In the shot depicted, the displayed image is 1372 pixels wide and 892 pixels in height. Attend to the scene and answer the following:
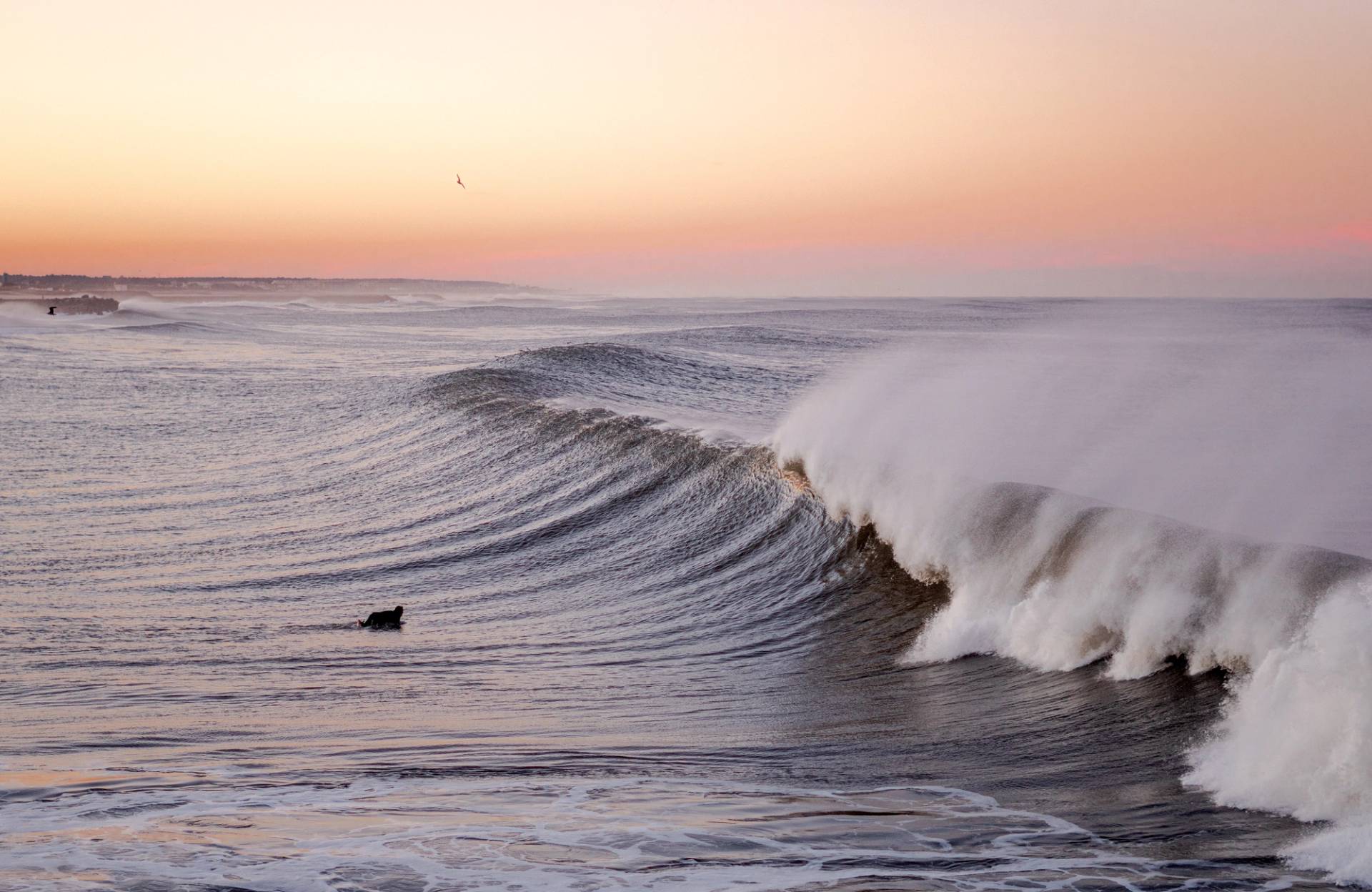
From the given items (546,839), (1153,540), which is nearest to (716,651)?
(1153,540)

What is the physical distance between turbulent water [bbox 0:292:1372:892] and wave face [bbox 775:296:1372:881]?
0.11 feet

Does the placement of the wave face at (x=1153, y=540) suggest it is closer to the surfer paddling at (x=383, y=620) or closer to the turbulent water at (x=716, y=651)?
the turbulent water at (x=716, y=651)

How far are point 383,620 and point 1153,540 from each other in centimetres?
559

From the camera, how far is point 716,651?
864 centimetres

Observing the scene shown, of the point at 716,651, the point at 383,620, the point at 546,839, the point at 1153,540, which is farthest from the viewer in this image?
the point at 383,620

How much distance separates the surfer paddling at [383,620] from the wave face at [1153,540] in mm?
3922

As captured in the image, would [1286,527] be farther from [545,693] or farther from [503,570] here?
[503,570]

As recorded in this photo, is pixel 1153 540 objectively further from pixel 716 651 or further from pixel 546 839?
pixel 546 839

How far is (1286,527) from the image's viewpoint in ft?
26.7

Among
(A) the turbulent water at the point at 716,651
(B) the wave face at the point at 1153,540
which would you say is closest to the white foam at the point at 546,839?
(A) the turbulent water at the point at 716,651

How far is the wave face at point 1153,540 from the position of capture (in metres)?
5.03

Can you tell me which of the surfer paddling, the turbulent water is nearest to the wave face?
the turbulent water

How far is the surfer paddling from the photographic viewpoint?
902 cm

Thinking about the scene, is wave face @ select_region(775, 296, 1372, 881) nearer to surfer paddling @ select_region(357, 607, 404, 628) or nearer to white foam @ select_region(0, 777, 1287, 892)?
white foam @ select_region(0, 777, 1287, 892)
